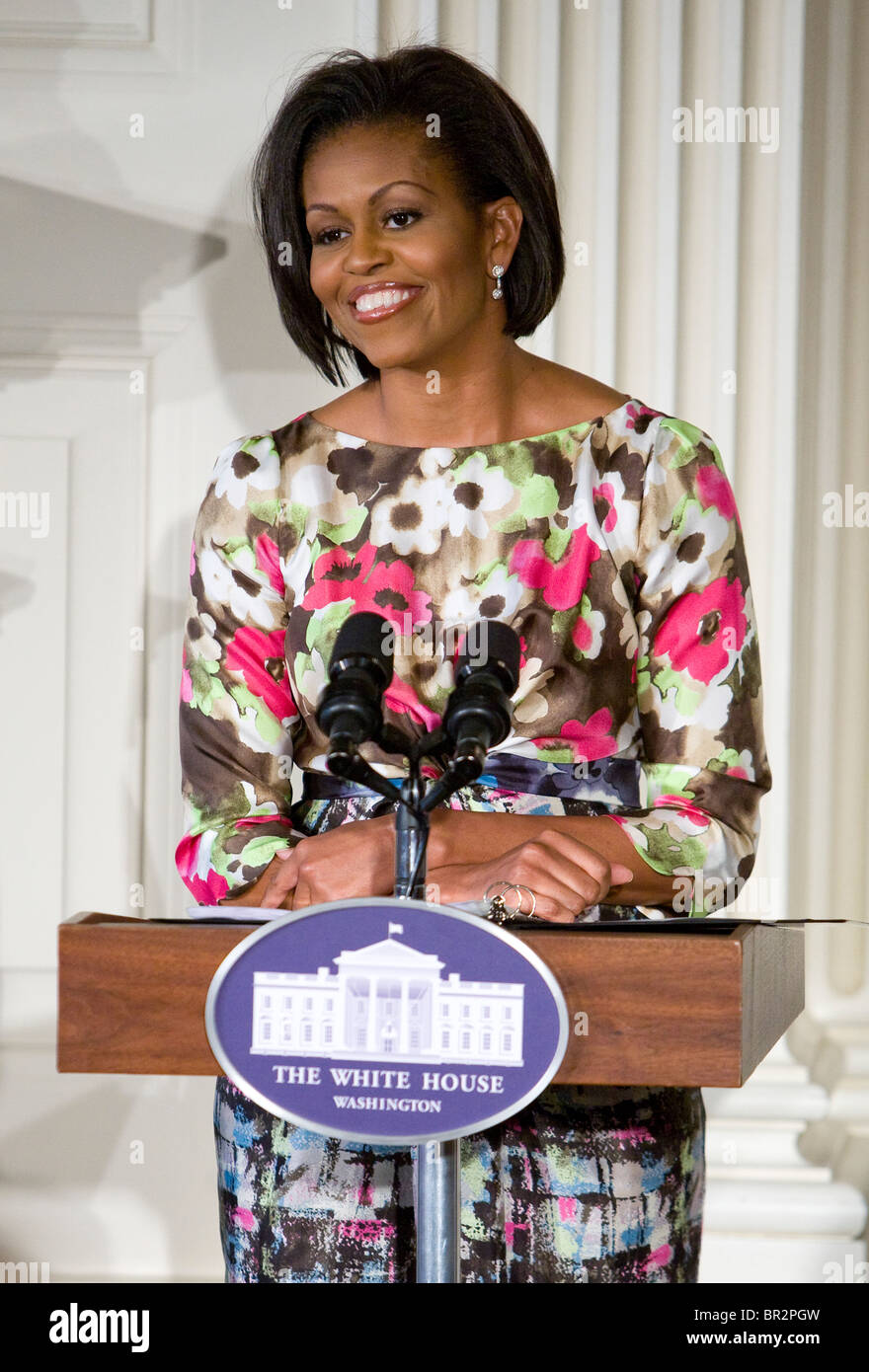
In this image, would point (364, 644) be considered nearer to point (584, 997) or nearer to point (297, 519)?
point (584, 997)

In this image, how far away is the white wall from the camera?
8.61ft

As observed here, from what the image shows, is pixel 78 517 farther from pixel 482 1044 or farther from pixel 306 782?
pixel 482 1044

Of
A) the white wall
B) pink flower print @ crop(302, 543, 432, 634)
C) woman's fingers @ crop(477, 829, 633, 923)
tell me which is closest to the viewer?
woman's fingers @ crop(477, 829, 633, 923)

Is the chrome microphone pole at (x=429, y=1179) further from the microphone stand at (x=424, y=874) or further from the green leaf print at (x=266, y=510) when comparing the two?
the green leaf print at (x=266, y=510)

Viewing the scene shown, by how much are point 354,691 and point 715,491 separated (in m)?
0.72

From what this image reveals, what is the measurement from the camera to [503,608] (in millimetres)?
1581

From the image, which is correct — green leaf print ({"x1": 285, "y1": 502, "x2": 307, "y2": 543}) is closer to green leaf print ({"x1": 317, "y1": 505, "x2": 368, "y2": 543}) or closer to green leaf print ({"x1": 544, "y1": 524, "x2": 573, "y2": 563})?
green leaf print ({"x1": 317, "y1": 505, "x2": 368, "y2": 543})

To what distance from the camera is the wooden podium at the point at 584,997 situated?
995 millimetres

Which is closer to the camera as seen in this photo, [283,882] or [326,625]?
[283,882]

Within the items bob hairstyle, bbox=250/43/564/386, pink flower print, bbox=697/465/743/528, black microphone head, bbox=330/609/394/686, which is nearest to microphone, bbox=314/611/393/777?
black microphone head, bbox=330/609/394/686

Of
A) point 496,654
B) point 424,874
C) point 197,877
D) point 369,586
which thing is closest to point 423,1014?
point 424,874

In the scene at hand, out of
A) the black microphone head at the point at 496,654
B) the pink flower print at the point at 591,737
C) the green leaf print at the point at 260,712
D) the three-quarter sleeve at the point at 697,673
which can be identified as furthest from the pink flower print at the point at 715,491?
the black microphone head at the point at 496,654

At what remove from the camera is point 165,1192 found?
2.77 meters

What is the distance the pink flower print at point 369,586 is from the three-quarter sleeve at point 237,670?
0.06m
